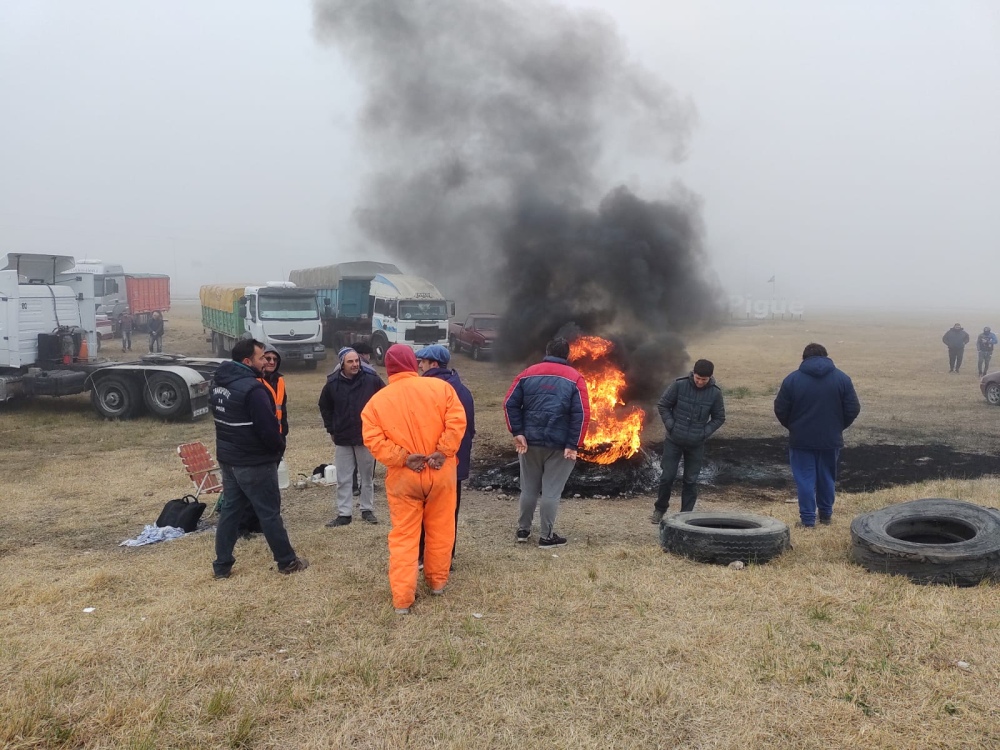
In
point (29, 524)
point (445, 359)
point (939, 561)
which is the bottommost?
point (29, 524)

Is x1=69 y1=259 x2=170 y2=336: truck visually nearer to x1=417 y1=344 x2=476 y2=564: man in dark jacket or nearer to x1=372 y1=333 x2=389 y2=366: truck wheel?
x1=372 y1=333 x2=389 y2=366: truck wheel

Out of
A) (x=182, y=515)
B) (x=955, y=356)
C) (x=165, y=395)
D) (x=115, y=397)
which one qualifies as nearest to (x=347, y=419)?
(x=182, y=515)

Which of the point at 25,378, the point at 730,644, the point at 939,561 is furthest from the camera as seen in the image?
the point at 25,378

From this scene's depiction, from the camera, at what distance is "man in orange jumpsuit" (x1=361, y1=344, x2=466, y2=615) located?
4625 millimetres

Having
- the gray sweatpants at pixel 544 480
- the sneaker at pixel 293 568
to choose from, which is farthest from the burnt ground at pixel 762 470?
the sneaker at pixel 293 568

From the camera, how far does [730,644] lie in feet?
13.4

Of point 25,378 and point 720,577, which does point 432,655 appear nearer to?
point 720,577

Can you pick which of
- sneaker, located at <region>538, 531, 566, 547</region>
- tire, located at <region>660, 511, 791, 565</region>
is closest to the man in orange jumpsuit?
sneaker, located at <region>538, 531, 566, 547</region>

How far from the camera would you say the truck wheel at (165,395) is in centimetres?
1344

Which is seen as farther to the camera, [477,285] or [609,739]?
[477,285]

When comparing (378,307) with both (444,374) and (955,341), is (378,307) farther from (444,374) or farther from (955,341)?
(444,374)

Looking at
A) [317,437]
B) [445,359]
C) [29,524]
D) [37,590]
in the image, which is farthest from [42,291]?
[445,359]

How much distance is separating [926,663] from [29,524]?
816 centimetres

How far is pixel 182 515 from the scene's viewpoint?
6992 millimetres
